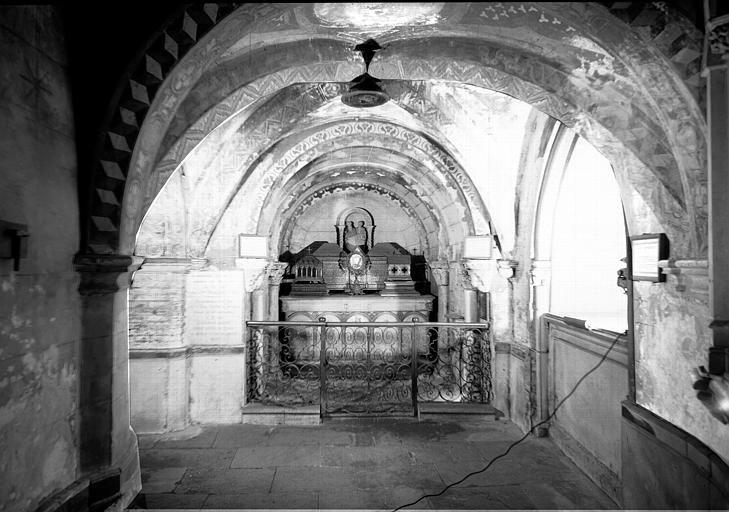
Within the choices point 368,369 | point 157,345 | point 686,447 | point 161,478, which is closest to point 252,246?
point 157,345

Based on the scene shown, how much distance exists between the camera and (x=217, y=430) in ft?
18.3

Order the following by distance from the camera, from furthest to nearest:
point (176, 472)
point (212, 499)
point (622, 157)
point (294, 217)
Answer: point (294, 217), point (176, 472), point (212, 499), point (622, 157)

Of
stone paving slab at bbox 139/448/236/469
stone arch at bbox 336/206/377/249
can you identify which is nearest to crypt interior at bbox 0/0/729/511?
stone paving slab at bbox 139/448/236/469

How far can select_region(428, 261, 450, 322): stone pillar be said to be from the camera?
8.42 metres

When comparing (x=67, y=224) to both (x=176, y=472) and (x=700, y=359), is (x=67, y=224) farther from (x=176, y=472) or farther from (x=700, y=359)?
(x=700, y=359)

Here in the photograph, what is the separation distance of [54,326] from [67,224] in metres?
0.56

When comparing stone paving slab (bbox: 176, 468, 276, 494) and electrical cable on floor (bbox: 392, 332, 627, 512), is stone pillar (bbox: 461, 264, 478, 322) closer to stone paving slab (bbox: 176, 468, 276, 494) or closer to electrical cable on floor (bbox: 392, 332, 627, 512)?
electrical cable on floor (bbox: 392, 332, 627, 512)

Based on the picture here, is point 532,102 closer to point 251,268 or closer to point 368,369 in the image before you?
point 251,268

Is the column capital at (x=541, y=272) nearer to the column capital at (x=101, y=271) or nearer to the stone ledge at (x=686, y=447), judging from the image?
the stone ledge at (x=686, y=447)

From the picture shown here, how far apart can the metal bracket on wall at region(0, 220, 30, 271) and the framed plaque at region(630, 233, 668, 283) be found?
12.5ft

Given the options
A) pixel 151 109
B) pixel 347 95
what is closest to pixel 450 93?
pixel 347 95

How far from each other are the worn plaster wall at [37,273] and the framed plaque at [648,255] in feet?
12.5

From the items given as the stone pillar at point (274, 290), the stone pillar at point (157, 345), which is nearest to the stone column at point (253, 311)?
the stone pillar at point (157, 345)

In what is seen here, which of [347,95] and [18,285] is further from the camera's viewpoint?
[347,95]
